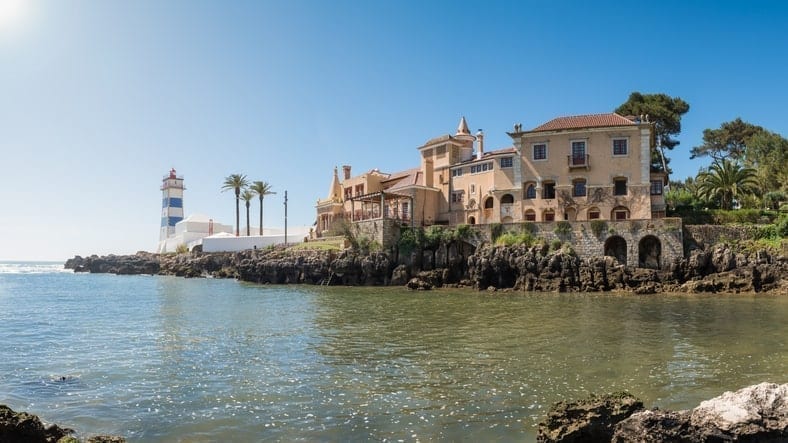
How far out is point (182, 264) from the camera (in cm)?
7775

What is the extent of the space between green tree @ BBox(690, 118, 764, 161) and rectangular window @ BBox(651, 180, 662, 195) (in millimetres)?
24980

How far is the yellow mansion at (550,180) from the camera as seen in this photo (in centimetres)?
4728

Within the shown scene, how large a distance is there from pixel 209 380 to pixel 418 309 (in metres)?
16.6

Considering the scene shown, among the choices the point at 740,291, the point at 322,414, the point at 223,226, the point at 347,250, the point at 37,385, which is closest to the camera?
the point at 322,414

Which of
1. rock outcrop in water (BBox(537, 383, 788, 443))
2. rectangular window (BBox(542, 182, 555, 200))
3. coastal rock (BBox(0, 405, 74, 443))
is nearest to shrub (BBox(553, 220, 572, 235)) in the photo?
rectangular window (BBox(542, 182, 555, 200))

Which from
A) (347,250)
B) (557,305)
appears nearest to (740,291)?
(557,305)

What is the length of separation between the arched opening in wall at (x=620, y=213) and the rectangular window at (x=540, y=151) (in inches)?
311

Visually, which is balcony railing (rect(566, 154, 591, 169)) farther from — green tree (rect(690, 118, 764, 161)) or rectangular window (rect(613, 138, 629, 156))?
green tree (rect(690, 118, 764, 161))

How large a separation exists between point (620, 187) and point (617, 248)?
7.26 m

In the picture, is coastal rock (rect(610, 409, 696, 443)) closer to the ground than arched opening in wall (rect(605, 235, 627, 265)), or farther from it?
closer to the ground

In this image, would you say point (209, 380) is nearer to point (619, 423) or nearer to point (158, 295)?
point (619, 423)

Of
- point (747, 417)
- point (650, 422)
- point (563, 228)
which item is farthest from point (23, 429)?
point (563, 228)

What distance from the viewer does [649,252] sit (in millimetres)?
42406

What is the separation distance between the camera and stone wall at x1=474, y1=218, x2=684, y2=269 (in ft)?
134
